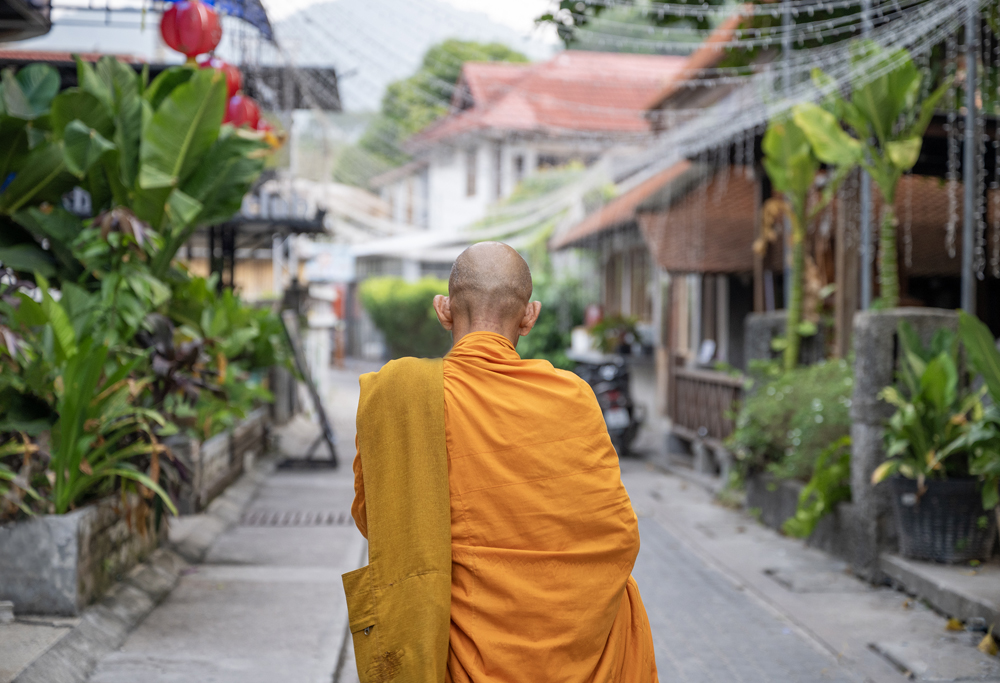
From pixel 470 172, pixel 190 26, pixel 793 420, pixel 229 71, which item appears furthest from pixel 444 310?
pixel 470 172

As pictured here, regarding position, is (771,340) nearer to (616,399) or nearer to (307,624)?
(616,399)

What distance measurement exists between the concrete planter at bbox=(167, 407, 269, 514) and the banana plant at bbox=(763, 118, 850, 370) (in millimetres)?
5324

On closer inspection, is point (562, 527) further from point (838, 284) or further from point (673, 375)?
point (673, 375)

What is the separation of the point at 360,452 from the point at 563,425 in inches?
19.1

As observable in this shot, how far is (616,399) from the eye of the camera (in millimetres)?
12320

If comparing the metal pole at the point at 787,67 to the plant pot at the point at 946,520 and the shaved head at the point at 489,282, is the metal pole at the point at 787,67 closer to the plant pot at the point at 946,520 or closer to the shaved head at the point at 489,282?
the plant pot at the point at 946,520

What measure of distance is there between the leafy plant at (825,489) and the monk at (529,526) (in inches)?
196

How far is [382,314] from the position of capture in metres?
30.2

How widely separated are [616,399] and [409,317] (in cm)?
1714

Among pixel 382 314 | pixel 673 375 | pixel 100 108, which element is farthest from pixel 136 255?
pixel 382 314

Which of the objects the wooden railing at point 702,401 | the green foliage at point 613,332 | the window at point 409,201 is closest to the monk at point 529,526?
the wooden railing at point 702,401

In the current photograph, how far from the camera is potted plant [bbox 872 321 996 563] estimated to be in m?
5.79

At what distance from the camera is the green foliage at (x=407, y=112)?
2458cm

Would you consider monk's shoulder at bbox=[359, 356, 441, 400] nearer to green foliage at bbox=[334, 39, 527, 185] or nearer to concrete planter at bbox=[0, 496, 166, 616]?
concrete planter at bbox=[0, 496, 166, 616]
